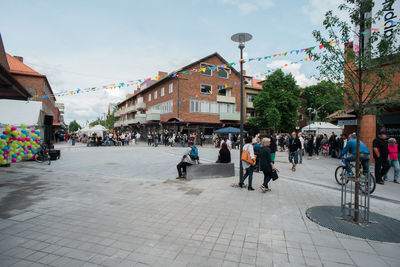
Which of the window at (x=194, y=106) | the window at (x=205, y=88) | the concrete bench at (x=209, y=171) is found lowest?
the concrete bench at (x=209, y=171)

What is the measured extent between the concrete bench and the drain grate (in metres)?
3.76

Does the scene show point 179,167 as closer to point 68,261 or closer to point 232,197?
point 232,197

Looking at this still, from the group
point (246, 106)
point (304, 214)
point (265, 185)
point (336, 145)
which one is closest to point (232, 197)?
point (265, 185)

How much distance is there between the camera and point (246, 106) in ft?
114

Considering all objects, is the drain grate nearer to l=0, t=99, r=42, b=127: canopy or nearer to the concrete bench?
the concrete bench

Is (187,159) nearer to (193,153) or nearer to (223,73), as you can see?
(193,153)

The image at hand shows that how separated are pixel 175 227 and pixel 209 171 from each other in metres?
4.17

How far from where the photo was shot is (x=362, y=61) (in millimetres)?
4000

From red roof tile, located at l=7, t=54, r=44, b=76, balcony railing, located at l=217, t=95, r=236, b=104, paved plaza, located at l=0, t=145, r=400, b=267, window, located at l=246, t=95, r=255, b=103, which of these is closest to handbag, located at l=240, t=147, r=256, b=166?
paved plaza, located at l=0, t=145, r=400, b=267

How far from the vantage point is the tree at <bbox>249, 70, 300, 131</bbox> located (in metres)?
31.9

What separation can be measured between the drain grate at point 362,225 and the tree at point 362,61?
270 millimetres

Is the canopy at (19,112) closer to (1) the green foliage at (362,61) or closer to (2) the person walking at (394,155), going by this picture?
(1) the green foliage at (362,61)

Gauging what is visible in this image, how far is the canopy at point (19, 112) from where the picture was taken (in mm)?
9538

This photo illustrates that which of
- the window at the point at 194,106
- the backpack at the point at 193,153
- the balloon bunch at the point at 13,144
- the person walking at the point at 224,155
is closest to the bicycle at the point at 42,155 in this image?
the balloon bunch at the point at 13,144
